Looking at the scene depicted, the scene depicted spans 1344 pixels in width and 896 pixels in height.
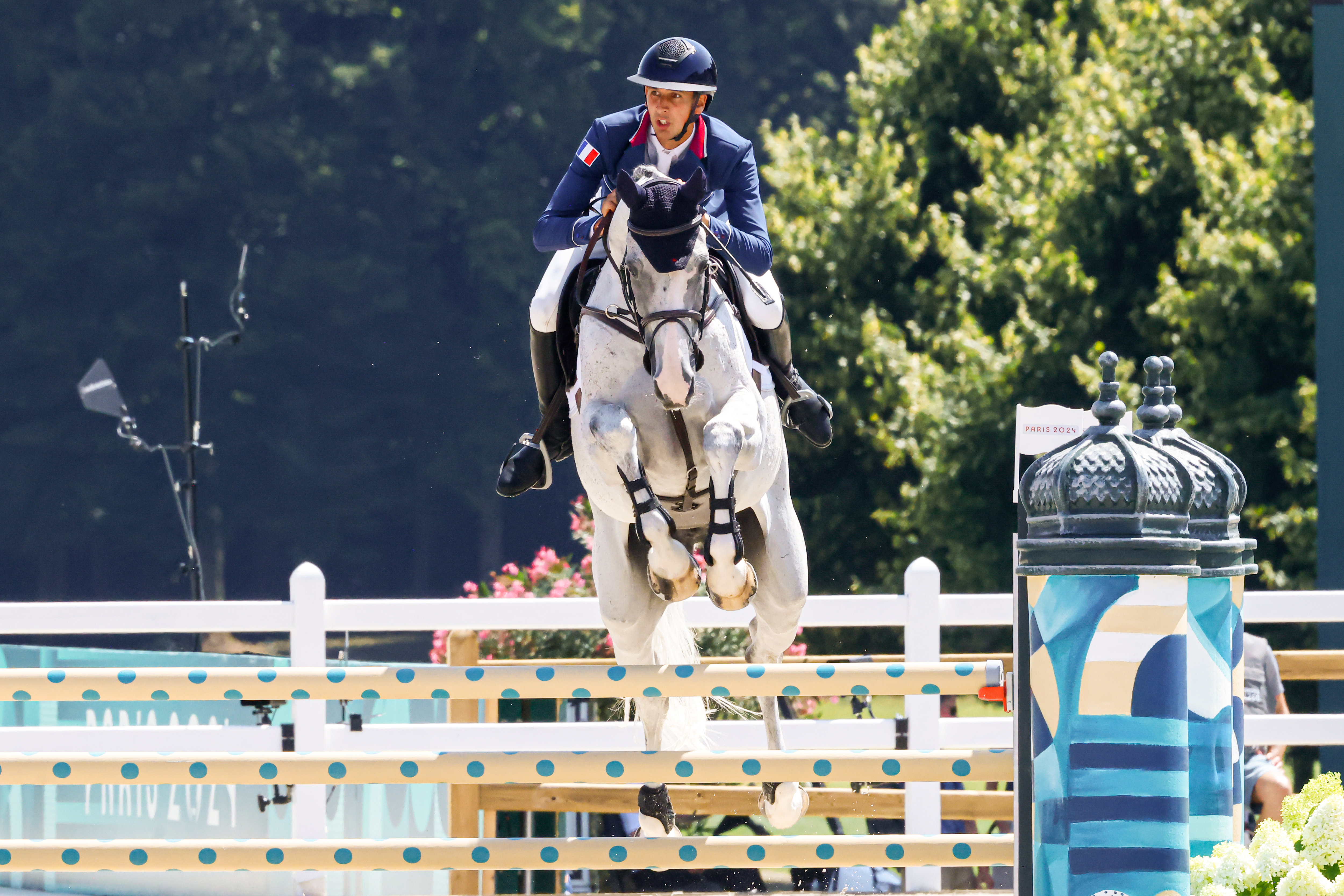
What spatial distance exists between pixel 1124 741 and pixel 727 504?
1.85 metres

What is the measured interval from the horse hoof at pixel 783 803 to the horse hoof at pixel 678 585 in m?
0.91

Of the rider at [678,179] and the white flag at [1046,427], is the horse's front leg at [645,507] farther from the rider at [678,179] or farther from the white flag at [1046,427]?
the white flag at [1046,427]

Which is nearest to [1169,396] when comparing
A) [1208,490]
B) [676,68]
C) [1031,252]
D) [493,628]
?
[1208,490]

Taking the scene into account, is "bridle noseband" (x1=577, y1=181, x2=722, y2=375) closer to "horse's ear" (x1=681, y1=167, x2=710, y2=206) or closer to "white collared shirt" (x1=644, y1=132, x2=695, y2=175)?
"horse's ear" (x1=681, y1=167, x2=710, y2=206)

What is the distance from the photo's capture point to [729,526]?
4812mm

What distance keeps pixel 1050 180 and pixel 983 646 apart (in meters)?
4.27

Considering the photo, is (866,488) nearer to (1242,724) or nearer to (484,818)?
(484,818)

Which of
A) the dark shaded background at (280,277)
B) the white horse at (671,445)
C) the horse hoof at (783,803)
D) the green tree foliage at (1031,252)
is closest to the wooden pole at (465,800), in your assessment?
the white horse at (671,445)

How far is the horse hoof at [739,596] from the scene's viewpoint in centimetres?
488

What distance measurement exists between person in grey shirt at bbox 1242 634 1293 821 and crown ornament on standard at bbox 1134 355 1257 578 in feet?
9.28

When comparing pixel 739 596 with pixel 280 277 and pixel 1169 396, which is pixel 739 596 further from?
pixel 280 277

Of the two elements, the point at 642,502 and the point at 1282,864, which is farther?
the point at 642,502

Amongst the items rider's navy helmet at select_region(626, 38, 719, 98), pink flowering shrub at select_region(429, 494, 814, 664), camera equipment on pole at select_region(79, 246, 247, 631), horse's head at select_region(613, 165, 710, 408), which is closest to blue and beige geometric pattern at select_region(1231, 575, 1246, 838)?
horse's head at select_region(613, 165, 710, 408)

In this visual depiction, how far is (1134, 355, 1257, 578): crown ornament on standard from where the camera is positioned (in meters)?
3.43
